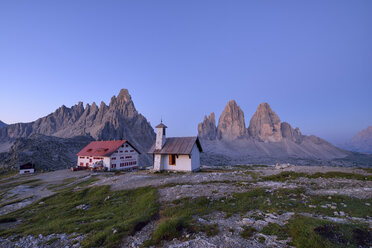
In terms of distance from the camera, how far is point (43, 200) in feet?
70.9

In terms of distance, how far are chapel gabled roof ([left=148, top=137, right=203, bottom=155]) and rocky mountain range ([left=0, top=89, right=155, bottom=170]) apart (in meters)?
118

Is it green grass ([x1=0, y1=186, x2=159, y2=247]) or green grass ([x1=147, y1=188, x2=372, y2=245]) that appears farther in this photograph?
green grass ([x1=0, y1=186, x2=159, y2=247])

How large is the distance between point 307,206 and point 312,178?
12.2 m

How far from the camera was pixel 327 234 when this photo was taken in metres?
7.45

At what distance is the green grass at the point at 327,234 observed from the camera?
22.5 ft

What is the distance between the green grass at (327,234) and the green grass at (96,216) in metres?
8.46

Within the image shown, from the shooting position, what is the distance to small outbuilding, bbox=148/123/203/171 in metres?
32.7

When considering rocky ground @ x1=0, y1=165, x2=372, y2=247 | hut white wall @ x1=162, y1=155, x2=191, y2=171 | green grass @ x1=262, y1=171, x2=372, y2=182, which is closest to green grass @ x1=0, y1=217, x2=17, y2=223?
rocky ground @ x1=0, y1=165, x2=372, y2=247

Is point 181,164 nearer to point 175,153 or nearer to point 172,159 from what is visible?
point 172,159

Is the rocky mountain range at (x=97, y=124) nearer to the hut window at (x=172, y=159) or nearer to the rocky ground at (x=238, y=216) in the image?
the hut window at (x=172, y=159)

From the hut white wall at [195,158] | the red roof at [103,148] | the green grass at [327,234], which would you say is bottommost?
the green grass at [327,234]

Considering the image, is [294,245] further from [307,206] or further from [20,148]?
[20,148]

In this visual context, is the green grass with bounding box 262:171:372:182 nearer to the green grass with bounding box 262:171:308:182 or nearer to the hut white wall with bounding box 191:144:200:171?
the green grass with bounding box 262:171:308:182

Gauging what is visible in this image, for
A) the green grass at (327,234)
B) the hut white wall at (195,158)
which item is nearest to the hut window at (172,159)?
the hut white wall at (195,158)
